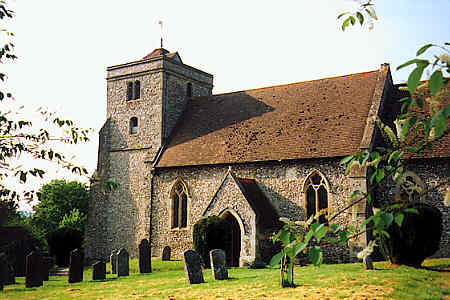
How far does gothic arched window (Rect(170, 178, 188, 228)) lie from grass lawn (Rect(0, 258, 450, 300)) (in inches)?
338

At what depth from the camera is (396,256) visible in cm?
1549

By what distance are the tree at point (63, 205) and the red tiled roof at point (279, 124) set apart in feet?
63.4

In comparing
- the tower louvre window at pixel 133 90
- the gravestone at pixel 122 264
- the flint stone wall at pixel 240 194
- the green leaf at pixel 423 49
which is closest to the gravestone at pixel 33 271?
the gravestone at pixel 122 264

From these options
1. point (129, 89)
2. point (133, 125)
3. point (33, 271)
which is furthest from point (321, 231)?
point (129, 89)

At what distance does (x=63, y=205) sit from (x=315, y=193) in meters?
30.9

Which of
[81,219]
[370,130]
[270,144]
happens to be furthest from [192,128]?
[81,219]

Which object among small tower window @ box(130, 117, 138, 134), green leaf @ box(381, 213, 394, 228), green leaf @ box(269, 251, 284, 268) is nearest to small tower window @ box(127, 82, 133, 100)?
small tower window @ box(130, 117, 138, 134)

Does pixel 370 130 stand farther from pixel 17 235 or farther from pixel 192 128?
pixel 17 235

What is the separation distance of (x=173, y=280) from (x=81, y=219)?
29.1 m

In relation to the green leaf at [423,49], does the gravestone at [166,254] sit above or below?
below

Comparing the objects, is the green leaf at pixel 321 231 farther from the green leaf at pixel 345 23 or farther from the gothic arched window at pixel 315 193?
the gothic arched window at pixel 315 193

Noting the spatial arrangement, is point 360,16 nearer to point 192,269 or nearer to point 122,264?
point 192,269

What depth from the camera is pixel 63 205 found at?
45.7 metres

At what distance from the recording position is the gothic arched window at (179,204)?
2556 centimetres
